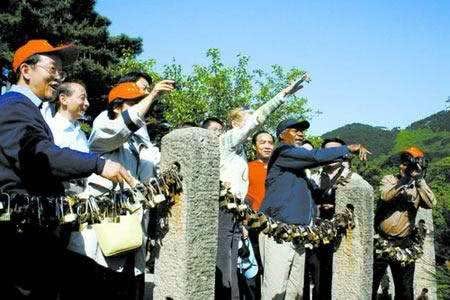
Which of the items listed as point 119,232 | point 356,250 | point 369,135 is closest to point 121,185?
point 119,232

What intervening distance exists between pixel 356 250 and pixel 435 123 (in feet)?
378

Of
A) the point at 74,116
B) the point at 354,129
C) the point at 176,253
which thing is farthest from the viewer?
the point at 354,129

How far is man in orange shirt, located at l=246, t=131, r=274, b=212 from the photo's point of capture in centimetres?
617

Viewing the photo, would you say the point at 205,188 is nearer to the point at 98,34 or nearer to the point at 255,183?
the point at 255,183

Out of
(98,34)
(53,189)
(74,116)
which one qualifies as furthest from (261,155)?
(98,34)

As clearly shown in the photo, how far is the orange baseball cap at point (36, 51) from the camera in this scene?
289 centimetres

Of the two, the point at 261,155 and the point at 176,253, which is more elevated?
the point at 261,155

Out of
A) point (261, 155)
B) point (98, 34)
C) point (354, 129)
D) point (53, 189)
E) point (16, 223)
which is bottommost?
point (16, 223)

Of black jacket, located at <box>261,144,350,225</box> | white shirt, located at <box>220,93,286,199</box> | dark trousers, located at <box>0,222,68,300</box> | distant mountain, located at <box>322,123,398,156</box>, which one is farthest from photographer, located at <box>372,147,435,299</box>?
distant mountain, located at <box>322,123,398,156</box>

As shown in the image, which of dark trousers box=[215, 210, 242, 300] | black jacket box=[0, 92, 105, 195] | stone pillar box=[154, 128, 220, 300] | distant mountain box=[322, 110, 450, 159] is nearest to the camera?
black jacket box=[0, 92, 105, 195]

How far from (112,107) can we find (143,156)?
44cm

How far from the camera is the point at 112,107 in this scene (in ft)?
12.9

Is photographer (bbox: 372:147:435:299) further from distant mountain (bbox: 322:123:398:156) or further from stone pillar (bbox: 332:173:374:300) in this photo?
distant mountain (bbox: 322:123:398:156)

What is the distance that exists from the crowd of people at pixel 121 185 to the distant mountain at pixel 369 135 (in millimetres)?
108361
